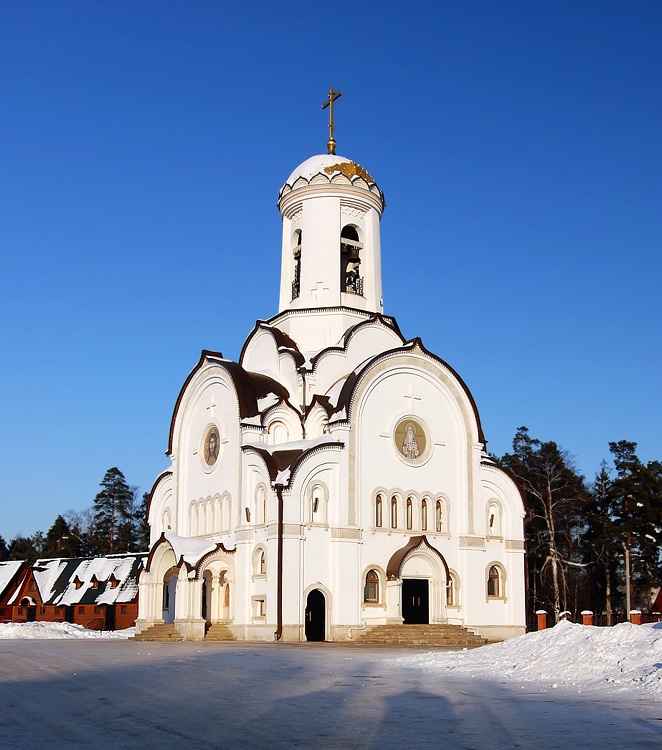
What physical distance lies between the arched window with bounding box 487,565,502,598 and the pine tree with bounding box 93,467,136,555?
44957mm

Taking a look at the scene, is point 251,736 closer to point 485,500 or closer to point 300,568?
point 300,568

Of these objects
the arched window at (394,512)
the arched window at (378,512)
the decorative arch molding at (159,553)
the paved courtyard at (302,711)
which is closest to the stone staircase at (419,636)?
the arched window at (378,512)

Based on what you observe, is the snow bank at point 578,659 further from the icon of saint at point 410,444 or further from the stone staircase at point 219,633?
the icon of saint at point 410,444

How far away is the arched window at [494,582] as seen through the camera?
119 ft

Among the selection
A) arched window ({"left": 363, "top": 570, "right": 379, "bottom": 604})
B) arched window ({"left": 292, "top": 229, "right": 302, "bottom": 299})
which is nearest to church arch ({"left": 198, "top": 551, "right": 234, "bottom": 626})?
arched window ({"left": 363, "top": 570, "right": 379, "bottom": 604})

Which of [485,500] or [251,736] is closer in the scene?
[251,736]

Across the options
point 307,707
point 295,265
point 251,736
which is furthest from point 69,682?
point 295,265

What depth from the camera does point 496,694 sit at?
13422 mm

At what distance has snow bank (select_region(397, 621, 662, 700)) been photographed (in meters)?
14.2

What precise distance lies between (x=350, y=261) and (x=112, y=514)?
4593 centimetres

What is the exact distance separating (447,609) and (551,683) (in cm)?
1989

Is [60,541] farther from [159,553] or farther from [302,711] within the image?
[302,711]

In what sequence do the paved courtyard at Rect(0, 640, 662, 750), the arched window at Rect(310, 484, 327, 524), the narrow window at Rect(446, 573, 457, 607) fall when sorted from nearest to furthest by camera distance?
the paved courtyard at Rect(0, 640, 662, 750), the arched window at Rect(310, 484, 327, 524), the narrow window at Rect(446, 573, 457, 607)

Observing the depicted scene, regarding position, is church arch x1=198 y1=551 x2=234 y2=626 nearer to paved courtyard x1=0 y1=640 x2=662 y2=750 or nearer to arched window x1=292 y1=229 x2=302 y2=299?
arched window x1=292 y1=229 x2=302 y2=299
